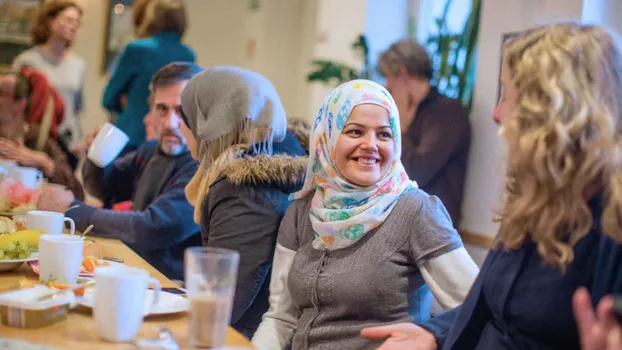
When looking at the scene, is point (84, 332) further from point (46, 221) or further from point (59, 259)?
point (46, 221)

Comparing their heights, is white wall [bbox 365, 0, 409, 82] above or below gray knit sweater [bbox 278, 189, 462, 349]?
above

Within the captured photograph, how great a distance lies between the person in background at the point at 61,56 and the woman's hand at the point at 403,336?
3.21 metres

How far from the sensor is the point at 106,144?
264cm

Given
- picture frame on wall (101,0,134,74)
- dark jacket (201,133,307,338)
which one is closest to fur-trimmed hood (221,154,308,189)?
dark jacket (201,133,307,338)

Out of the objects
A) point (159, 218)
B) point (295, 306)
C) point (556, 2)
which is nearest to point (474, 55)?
point (556, 2)

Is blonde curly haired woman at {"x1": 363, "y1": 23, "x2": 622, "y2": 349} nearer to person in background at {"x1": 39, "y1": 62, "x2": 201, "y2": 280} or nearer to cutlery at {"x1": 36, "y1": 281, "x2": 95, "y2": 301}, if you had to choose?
cutlery at {"x1": 36, "y1": 281, "x2": 95, "y2": 301}

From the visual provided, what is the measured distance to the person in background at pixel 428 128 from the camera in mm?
3402

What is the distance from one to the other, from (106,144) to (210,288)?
1.64 meters

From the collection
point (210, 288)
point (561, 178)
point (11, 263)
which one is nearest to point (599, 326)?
point (561, 178)

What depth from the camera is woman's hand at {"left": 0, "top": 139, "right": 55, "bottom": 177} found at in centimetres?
302

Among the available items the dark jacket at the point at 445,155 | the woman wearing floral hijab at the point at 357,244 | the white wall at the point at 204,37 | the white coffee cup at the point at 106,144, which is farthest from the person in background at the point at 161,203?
the white wall at the point at 204,37

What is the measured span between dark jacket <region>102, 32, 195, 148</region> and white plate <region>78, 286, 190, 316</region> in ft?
7.80

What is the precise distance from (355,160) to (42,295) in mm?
778

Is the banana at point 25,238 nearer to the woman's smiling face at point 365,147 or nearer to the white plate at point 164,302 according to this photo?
the white plate at point 164,302
